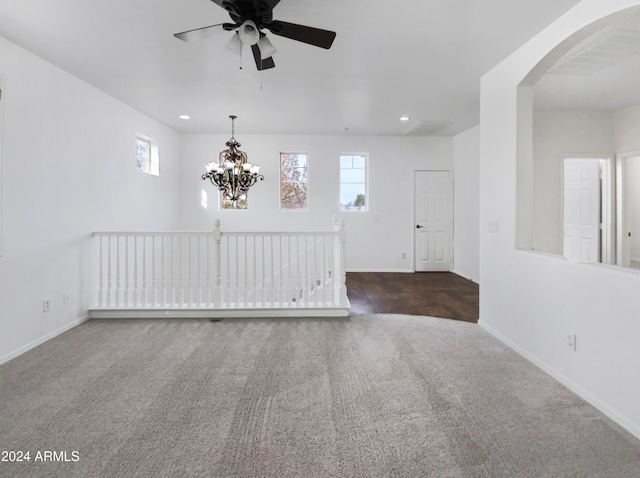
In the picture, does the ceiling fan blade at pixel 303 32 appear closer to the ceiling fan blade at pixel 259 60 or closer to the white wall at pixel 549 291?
the ceiling fan blade at pixel 259 60

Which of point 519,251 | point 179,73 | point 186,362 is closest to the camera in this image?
point 186,362

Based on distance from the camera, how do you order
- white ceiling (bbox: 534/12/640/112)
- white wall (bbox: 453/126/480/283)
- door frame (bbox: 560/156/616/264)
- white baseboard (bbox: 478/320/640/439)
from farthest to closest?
white wall (bbox: 453/126/480/283) < door frame (bbox: 560/156/616/264) < white ceiling (bbox: 534/12/640/112) < white baseboard (bbox: 478/320/640/439)

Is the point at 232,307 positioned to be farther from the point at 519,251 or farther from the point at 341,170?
the point at 341,170

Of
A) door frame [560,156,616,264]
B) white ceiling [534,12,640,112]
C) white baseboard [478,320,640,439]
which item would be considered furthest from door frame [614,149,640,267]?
white baseboard [478,320,640,439]

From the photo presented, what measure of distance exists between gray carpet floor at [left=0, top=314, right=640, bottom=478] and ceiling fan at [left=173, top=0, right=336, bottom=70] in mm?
2277

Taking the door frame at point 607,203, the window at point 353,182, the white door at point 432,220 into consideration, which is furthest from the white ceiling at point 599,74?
the window at point 353,182

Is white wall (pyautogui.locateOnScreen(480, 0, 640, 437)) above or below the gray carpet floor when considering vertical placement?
above

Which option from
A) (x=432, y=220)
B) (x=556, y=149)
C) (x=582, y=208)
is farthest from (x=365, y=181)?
(x=582, y=208)

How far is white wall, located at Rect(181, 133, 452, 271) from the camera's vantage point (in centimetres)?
662

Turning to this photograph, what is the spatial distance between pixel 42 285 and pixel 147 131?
291cm

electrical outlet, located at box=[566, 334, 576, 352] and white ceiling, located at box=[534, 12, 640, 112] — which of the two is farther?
white ceiling, located at box=[534, 12, 640, 112]

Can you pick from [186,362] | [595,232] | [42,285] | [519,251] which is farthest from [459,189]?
[42,285]

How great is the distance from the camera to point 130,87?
13.1 feet

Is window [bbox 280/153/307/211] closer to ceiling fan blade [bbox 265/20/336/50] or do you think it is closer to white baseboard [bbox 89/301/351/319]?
white baseboard [bbox 89/301/351/319]
